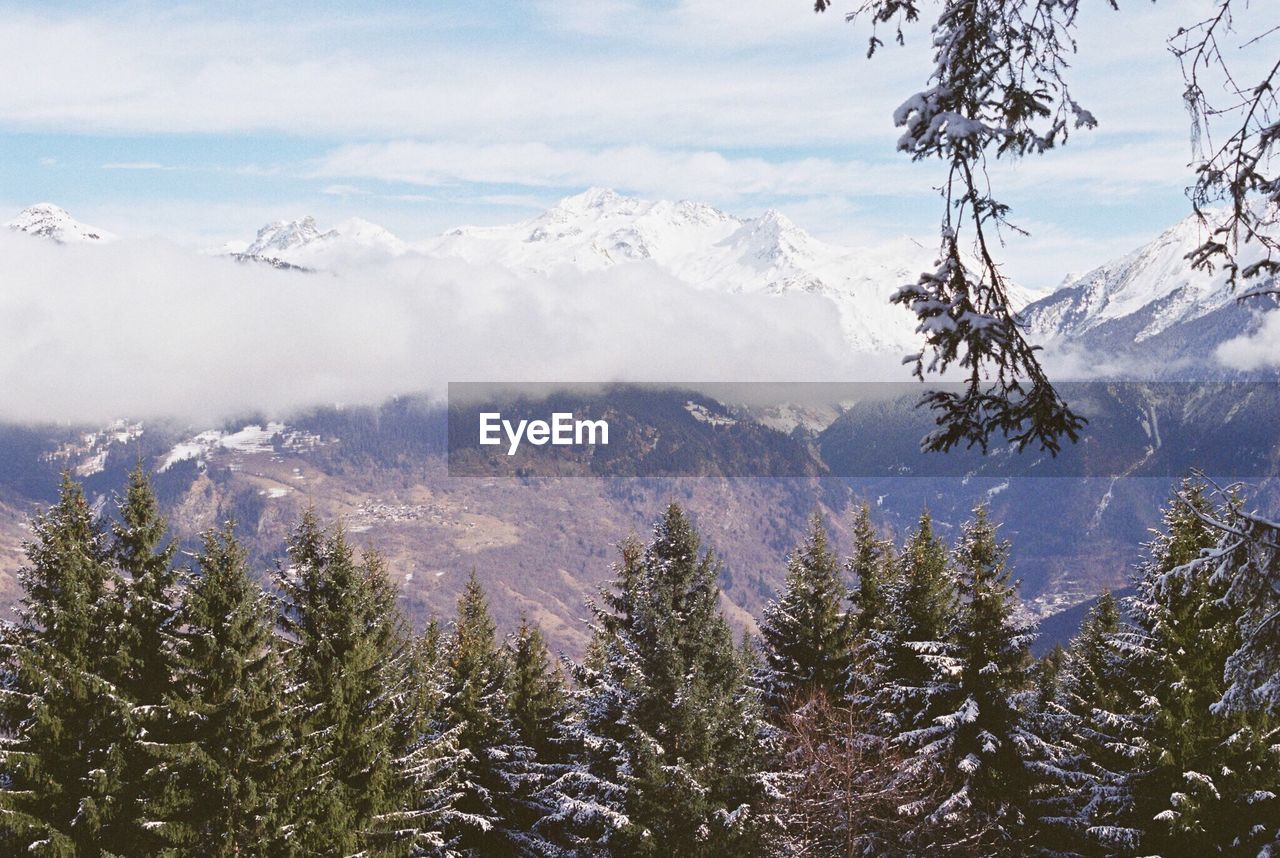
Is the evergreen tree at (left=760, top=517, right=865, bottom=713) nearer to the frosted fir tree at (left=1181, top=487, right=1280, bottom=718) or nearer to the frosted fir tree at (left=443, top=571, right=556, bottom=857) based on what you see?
the frosted fir tree at (left=443, top=571, right=556, bottom=857)

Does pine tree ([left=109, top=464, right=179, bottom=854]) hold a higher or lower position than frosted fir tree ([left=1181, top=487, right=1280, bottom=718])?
lower

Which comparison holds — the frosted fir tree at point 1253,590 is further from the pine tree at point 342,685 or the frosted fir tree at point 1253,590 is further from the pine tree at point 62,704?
the pine tree at point 62,704

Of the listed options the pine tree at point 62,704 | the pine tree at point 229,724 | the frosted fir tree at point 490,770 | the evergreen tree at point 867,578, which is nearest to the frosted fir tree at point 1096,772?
the evergreen tree at point 867,578

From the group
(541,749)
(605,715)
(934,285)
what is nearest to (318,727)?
(605,715)

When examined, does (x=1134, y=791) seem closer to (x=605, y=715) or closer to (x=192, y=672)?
(x=605, y=715)

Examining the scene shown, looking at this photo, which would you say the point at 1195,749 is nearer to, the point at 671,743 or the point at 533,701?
the point at 671,743

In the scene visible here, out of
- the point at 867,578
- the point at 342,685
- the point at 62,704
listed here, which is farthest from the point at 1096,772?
the point at 62,704

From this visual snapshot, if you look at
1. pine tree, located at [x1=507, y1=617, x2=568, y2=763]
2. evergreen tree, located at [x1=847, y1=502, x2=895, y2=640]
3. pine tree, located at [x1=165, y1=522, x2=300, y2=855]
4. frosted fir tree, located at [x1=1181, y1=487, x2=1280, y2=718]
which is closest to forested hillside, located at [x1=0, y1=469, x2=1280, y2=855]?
pine tree, located at [x1=165, y1=522, x2=300, y2=855]
